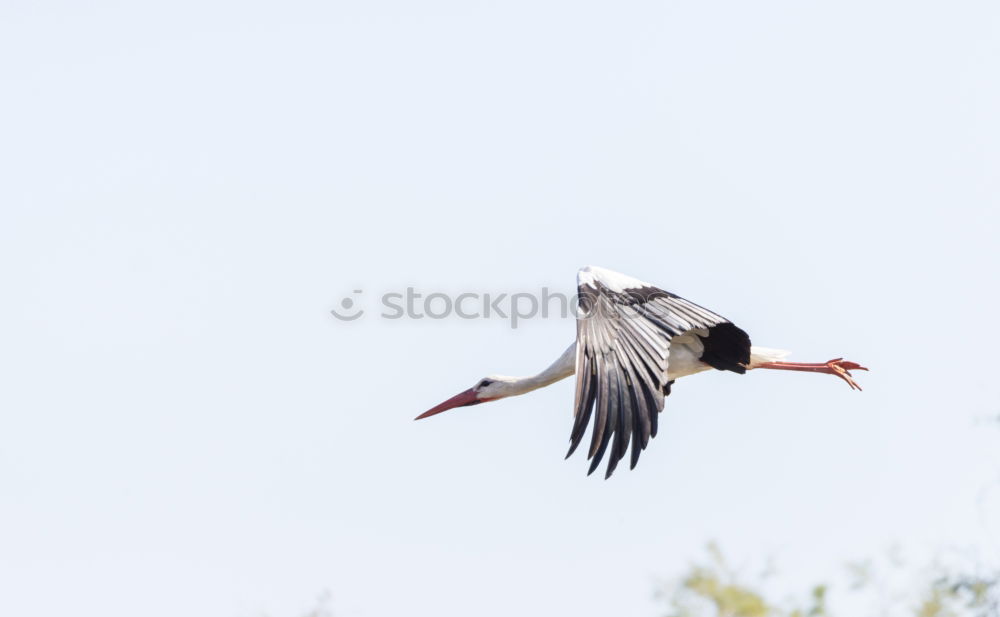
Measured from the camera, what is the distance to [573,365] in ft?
38.4

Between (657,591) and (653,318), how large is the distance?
1841 millimetres

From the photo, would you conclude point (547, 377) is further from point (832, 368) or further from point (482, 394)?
point (832, 368)

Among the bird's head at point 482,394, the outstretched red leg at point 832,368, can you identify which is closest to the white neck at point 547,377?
the bird's head at point 482,394

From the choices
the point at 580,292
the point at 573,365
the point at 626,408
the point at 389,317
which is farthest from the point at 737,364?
the point at 389,317

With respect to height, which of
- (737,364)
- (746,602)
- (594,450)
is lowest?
(746,602)

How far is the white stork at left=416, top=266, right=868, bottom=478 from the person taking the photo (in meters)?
9.09

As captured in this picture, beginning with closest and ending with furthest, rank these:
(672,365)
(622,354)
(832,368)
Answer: (622,354) < (672,365) < (832,368)

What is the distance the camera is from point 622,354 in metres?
9.61

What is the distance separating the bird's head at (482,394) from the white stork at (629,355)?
4.9 inches

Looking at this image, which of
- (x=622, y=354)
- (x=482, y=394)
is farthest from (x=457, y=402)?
(x=622, y=354)

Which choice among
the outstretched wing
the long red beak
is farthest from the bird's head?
the outstretched wing

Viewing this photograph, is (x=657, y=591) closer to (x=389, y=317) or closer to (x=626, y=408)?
(x=626, y=408)

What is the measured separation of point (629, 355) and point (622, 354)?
5 centimetres

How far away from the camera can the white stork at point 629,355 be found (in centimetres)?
909
